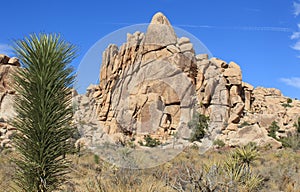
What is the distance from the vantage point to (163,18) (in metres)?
42.1

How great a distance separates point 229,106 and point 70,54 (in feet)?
127

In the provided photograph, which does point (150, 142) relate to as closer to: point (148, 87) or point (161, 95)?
point (148, 87)

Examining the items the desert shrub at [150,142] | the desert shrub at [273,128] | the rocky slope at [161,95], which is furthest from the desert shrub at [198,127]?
the desert shrub at [273,128]

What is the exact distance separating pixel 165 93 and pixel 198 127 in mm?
8818

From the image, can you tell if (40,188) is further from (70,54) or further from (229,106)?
(229,106)

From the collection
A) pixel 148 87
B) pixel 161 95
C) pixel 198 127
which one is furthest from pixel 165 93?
pixel 198 127

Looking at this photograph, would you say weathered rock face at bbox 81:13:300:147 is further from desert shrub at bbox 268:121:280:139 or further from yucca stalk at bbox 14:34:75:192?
yucca stalk at bbox 14:34:75:192

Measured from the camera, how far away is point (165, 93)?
39.8 metres

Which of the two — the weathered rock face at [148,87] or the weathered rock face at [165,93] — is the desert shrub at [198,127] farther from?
the weathered rock face at [148,87]

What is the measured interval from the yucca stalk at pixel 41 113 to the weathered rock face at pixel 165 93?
3034cm

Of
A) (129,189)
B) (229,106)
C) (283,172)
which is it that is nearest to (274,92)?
(229,106)

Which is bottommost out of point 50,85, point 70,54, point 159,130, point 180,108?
point 50,85

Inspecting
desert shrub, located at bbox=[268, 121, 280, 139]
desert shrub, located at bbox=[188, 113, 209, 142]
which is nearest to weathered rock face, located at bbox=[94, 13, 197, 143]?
desert shrub, located at bbox=[188, 113, 209, 142]

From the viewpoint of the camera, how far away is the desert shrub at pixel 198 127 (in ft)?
100
